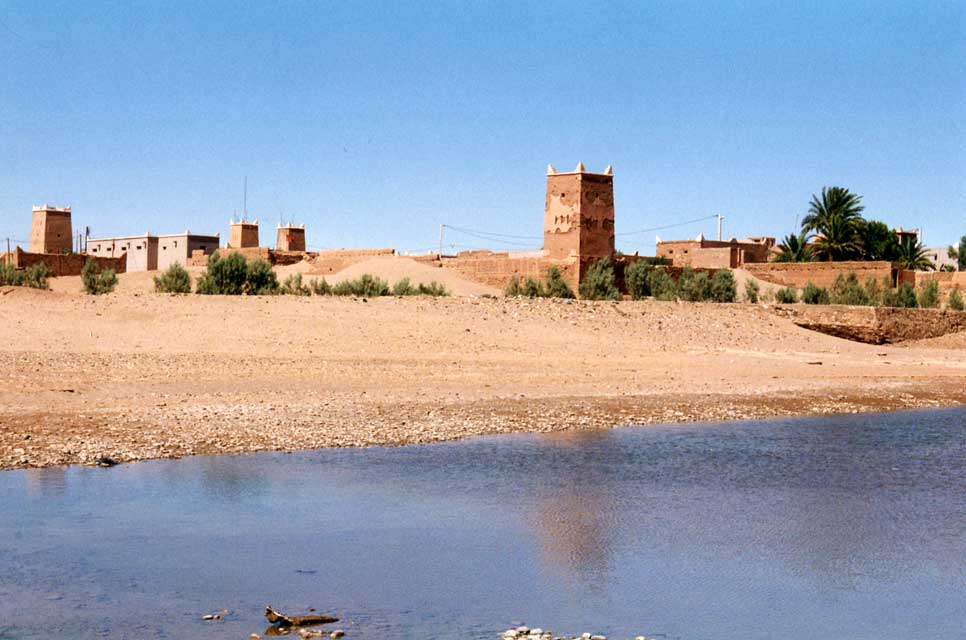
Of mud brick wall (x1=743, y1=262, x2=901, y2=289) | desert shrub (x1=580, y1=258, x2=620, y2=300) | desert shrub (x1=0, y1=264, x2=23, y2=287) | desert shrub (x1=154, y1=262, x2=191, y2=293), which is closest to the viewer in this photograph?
desert shrub (x1=154, y1=262, x2=191, y2=293)

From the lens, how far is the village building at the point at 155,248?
198 ft

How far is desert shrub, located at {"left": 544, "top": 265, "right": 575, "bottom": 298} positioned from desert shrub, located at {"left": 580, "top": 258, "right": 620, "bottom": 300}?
449 mm

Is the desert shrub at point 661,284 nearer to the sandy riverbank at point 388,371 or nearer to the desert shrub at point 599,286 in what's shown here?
the desert shrub at point 599,286

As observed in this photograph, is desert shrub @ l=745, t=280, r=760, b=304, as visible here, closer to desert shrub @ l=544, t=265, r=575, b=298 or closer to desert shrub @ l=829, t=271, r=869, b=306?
desert shrub @ l=829, t=271, r=869, b=306

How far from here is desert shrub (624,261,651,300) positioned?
3506 centimetres

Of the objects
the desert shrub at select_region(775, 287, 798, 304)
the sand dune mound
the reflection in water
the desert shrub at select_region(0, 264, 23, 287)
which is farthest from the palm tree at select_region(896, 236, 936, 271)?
the reflection in water

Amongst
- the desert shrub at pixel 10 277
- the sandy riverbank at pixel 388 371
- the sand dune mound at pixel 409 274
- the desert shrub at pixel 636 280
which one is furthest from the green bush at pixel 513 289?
the desert shrub at pixel 10 277

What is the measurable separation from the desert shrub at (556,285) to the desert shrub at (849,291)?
28.9 feet

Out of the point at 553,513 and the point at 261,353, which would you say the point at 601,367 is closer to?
the point at 261,353

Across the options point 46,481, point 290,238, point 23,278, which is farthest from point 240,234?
point 46,481

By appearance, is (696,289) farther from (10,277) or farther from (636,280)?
(10,277)

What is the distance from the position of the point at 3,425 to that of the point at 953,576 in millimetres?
9447

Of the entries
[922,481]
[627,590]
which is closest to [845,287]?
[922,481]

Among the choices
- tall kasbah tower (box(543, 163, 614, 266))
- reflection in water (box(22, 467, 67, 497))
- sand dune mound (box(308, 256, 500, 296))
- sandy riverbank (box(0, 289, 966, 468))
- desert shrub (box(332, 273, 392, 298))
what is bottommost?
reflection in water (box(22, 467, 67, 497))
